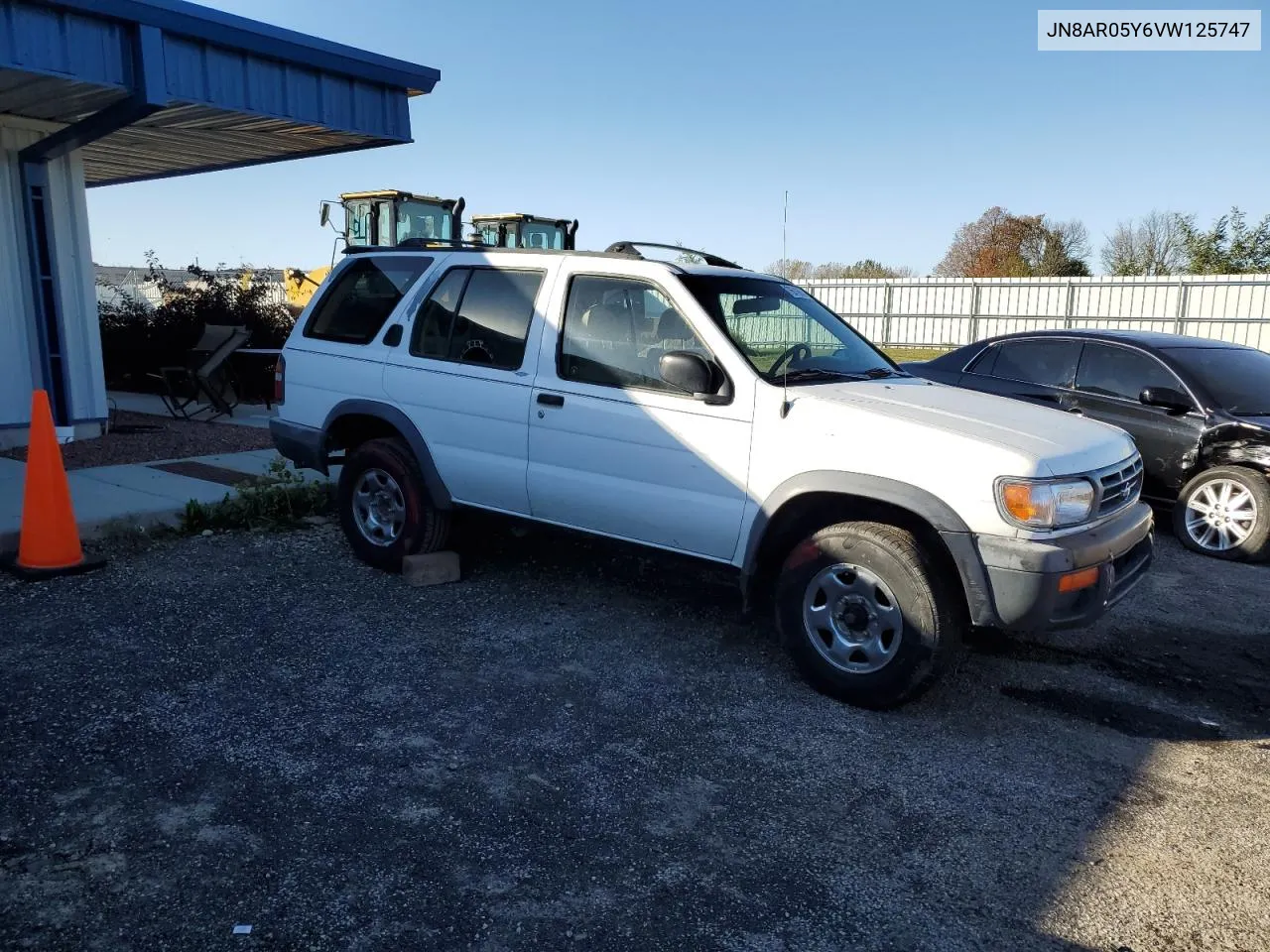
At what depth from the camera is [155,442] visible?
9852 millimetres

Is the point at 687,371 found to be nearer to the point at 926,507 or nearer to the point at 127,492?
the point at 926,507

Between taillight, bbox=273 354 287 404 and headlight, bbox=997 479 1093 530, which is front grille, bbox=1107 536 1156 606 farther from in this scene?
taillight, bbox=273 354 287 404

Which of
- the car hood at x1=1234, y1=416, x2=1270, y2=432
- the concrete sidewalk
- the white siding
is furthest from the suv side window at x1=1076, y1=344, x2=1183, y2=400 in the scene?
the white siding

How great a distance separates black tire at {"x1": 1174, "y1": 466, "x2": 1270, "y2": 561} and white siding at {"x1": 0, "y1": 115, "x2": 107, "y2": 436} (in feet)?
33.6

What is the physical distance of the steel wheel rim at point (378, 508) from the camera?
597cm

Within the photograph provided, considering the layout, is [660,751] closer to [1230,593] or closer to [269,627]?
[269,627]

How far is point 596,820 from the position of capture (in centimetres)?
337

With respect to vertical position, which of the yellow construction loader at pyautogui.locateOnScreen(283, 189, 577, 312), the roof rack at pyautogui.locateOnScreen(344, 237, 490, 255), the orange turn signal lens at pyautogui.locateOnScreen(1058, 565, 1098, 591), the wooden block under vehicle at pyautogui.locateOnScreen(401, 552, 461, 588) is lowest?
the wooden block under vehicle at pyautogui.locateOnScreen(401, 552, 461, 588)

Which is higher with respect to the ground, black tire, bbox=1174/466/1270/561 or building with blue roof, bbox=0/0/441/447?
building with blue roof, bbox=0/0/441/447

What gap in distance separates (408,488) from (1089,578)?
12.3 ft

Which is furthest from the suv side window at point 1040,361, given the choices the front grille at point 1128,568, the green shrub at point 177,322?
the green shrub at point 177,322

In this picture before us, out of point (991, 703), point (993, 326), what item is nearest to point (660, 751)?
point (991, 703)

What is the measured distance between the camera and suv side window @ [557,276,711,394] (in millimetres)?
4883

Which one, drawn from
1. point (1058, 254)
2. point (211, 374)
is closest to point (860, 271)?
point (1058, 254)
